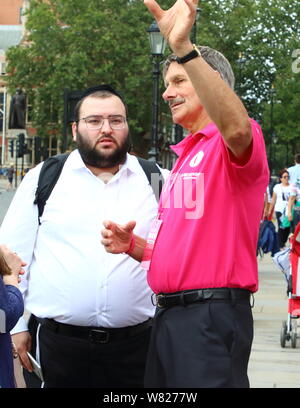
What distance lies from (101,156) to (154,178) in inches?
11.9

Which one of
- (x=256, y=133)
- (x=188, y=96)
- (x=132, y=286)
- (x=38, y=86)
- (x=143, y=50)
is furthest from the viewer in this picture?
(x=38, y=86)

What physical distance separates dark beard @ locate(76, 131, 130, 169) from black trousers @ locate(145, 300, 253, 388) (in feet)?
4.01

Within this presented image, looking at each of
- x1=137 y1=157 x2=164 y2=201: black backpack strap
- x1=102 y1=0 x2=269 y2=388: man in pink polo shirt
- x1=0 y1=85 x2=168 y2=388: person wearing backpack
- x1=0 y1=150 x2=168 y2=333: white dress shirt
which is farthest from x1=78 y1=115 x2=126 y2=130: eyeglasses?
x1=102 y1=0 x2=269 y2=388: man in pink polo shirt

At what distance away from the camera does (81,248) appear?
5230 mm

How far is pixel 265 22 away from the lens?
231 ft

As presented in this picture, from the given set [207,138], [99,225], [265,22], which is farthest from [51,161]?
[265,22]

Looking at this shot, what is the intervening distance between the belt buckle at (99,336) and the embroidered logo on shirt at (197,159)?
1.22 meters

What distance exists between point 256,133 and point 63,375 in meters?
1.73

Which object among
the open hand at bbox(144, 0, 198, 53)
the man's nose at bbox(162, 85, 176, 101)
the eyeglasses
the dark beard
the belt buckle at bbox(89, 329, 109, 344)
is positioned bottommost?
the belt buckle at bbox(89, 329, 109, 344)

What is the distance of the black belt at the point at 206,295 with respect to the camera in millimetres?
4125

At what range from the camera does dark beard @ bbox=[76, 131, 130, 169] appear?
17.4 ft

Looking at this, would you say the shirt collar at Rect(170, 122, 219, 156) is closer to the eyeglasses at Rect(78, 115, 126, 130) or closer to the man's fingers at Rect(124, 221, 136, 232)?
the man's fingers at Rect(124, 221, 136, 232)

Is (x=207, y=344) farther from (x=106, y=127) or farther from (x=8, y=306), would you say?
(x=106, y=127)

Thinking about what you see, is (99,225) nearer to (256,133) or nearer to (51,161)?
(51,161)
